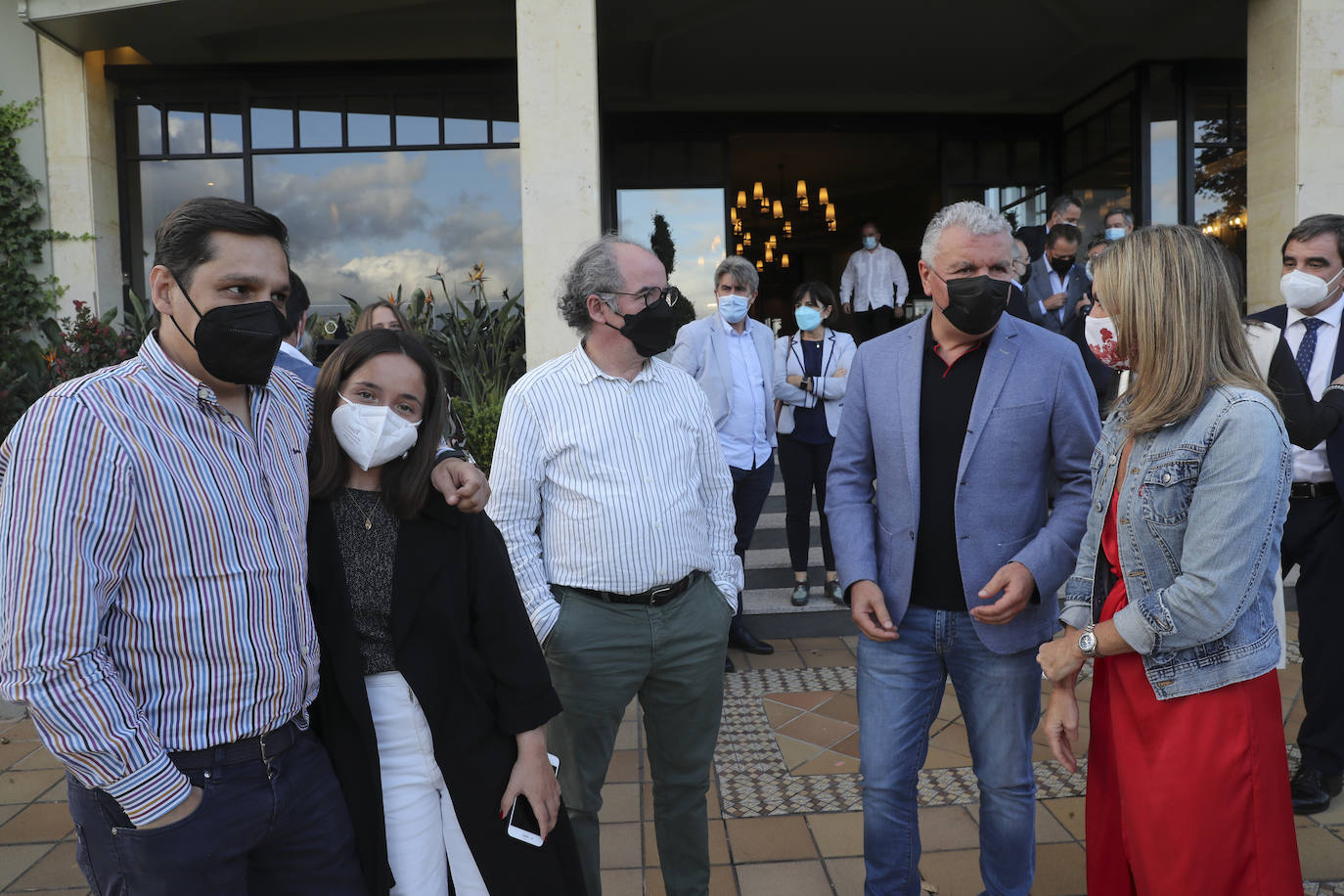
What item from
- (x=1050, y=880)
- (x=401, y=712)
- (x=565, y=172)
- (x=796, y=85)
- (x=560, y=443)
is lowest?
(x=1050, y=880)

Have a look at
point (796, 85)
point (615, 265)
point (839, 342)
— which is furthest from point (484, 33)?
point (615, 265)

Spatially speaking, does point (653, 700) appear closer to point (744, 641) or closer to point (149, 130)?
point (744, 641)

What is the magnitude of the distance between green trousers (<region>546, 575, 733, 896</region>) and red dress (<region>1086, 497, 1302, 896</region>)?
102 cm

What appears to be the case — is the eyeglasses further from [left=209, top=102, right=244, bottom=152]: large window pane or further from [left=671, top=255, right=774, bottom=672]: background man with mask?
[left=209, top=102, right=244, bottom=152]: large window pane

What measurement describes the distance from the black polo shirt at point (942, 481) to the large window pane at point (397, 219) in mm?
8324

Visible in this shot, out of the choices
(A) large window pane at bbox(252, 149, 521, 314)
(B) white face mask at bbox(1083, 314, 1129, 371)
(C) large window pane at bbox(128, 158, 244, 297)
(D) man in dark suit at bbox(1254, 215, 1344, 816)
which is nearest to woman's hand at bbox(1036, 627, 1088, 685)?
(B) white face mask at bbox(1083, 314, 1129, 371)

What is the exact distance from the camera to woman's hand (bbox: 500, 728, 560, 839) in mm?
1948

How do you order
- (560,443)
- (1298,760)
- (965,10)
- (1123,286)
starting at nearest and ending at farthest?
(1123,286)
(560,443)
(1298,760)
(965,10)

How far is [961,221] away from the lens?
2.48m

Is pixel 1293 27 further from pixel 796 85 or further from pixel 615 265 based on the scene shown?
pixel 615 265

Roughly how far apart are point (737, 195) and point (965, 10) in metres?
7.68

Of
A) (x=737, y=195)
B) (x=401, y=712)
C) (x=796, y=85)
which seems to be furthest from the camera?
(x=737, y=195)

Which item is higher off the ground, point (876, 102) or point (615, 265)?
point (876, 102)

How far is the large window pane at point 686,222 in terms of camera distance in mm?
11492
